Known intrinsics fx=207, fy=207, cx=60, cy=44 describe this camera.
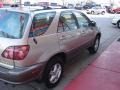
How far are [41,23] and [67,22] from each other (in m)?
0.97

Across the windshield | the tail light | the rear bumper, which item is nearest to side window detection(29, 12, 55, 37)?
the windshield

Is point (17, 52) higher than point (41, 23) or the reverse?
the reverse

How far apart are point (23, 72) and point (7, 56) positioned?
0.39m

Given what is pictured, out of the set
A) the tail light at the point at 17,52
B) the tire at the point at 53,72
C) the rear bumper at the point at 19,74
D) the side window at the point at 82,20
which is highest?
the side window at the point at 82,20

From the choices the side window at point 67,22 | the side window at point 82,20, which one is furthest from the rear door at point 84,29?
the side window at point 67,22

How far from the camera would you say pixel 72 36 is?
4.79 metres

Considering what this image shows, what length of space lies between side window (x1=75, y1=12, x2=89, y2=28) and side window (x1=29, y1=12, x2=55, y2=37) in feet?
4.10

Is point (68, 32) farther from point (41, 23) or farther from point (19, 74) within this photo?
point (19, 74)

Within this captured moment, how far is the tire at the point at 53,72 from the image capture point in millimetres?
4059

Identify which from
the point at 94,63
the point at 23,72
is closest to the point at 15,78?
the point at 23,72

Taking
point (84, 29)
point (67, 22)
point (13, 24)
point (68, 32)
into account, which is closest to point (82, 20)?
point (84, 29)

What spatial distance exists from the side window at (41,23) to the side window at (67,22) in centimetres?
28

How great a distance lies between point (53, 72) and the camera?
14.1ft

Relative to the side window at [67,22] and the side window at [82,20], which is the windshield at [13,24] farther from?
the side window at [82,20]
